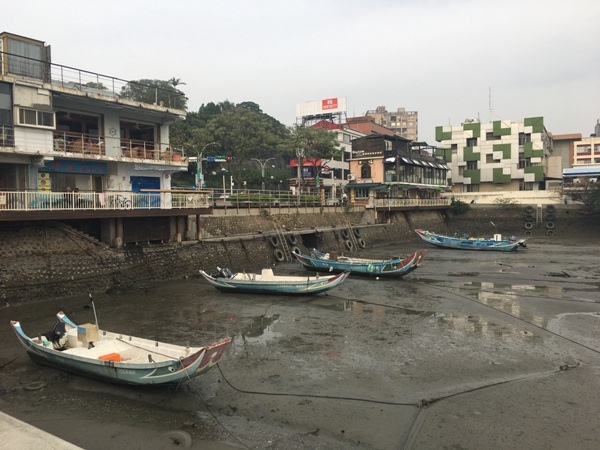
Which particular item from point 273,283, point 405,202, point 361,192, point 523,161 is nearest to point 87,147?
point 273,283

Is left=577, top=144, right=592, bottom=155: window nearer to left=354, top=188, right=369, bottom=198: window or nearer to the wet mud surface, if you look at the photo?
left=354, top=188, right=369, bottom=198: window

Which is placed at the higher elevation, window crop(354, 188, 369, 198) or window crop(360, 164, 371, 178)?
window crop(360, 164, 371, 178)

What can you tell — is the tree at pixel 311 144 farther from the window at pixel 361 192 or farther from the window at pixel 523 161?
the window at pixel 523 161

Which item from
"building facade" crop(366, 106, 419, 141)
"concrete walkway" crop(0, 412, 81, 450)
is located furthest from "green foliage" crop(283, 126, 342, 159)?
"building facade" crop(366, 106, 419, 141)

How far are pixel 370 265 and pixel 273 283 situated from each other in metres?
8.04

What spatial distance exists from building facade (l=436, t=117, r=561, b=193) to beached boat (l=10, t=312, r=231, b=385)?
223 ft

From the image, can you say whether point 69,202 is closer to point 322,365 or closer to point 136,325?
point 136,325

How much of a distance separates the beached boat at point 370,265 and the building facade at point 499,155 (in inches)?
1942

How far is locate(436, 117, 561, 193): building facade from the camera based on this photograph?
219 feet

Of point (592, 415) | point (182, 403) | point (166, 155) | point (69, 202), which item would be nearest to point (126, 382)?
point (182, 403)

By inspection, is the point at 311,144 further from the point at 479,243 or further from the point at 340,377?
the point at 340,377

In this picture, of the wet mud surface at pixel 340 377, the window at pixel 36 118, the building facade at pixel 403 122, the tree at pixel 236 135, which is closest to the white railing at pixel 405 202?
the tree at pixel 236 135

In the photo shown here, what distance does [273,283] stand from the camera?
21.7m

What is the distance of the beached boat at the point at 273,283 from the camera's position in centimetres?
2138
